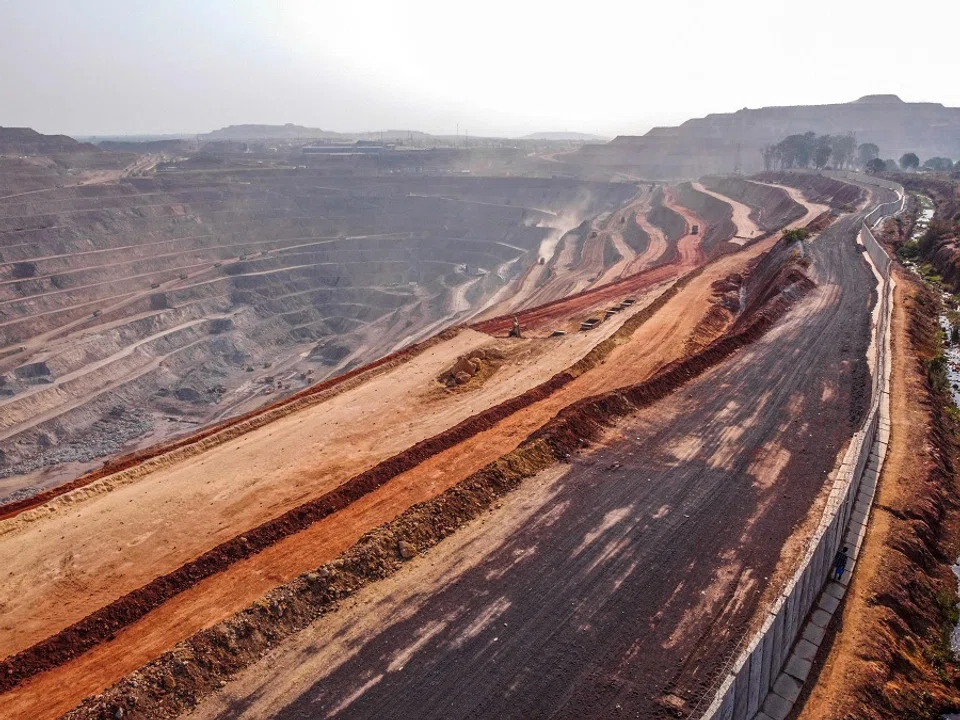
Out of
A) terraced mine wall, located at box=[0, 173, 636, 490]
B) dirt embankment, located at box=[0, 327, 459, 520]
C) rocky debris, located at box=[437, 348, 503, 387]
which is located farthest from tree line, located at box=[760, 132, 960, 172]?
rocky debris, located at box=[437, 348, 503, 387]

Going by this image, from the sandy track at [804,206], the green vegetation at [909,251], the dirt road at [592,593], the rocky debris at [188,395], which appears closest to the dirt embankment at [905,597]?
the dirt road at [592,593]

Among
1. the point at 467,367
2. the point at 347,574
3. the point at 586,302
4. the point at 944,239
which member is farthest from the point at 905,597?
the point at 944,239

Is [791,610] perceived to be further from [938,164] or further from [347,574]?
[938,164]

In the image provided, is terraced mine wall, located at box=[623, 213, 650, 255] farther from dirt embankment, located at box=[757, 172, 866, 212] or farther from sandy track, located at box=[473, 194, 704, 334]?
dirt embankment, located at box=[757, 172, 866, 212]

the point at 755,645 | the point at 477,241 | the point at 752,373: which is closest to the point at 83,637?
the point at 755,645

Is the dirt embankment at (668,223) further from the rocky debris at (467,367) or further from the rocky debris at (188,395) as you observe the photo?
the rocky debris at (188,395)

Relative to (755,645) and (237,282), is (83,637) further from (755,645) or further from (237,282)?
(237,282)
